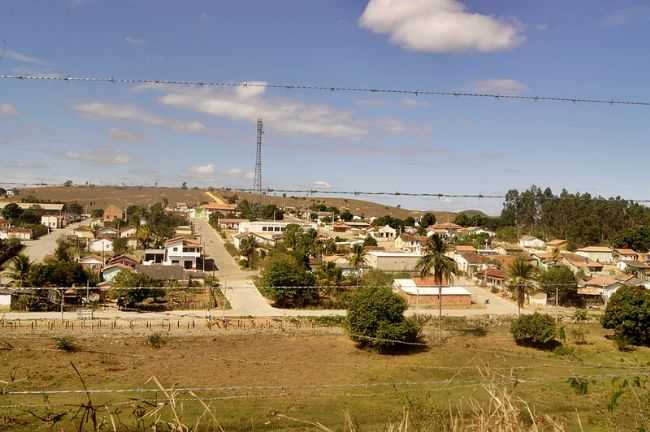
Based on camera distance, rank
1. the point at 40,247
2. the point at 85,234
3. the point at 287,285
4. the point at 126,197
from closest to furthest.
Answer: the point at 287,285 → the point at 40,247 → the point at 85,234 → the point at 126,197

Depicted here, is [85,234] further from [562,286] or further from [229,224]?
[562,286]

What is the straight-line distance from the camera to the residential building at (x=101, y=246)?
3048 cm

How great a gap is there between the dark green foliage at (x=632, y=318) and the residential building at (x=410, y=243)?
17.8 metres

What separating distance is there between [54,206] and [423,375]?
48.4 metres

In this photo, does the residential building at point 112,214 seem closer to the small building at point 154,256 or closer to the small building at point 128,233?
the small building at point 128,233

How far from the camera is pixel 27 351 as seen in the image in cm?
1352

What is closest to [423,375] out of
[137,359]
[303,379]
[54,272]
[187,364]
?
[303,379]

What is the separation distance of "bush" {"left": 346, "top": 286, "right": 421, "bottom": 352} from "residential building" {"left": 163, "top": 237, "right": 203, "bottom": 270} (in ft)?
44.3

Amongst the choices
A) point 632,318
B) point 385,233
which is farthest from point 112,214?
point 632,318

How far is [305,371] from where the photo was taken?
12.9m

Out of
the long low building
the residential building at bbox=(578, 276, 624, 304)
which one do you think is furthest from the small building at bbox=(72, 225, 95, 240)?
the residential building at bbox=(578, 276, 624, 304)

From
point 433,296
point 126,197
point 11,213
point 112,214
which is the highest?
point 126,197

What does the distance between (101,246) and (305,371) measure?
2205 cm

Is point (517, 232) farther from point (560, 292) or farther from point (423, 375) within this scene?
point (423, 375)
